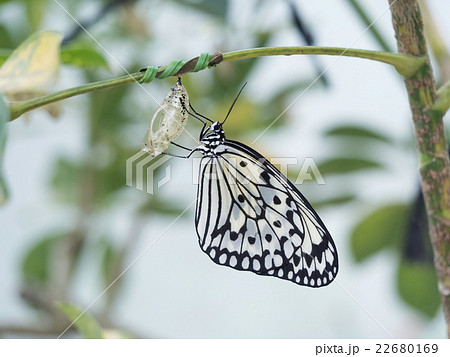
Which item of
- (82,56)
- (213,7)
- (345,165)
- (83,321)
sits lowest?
(83,321)

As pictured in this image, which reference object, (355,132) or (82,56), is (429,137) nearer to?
(82,56)

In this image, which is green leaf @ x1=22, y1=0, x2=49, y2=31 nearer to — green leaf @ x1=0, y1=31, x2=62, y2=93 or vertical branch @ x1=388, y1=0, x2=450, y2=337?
green leaf @ x1=0, y1=31, x2=62, y2=93

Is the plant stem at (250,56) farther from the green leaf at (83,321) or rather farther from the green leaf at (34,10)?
the green leaf at (34,10)

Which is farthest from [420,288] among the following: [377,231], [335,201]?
[335,201]

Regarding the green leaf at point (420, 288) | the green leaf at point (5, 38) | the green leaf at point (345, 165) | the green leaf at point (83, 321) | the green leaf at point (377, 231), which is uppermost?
the green leaf at point (5, 38)
